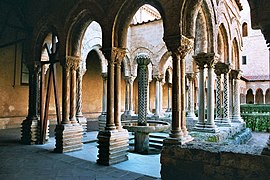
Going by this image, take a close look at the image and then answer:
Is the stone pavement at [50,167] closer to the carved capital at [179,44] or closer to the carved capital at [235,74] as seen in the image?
the carved capital at [179,44]

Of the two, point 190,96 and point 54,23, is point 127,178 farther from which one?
point 190,96

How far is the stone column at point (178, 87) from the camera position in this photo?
4.55m

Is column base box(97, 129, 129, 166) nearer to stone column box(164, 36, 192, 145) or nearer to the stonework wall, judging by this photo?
stone column box(164, 36, 192, 145)

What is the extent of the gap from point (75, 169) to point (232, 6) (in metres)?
9.01

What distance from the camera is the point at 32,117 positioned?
7715mm

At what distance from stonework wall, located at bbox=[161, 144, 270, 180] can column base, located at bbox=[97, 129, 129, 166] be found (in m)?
1.53

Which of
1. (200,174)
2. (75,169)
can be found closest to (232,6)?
(200,174)

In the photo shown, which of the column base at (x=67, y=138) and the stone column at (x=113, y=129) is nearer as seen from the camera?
the stone column at (x=113, y=129)

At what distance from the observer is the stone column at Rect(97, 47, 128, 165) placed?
5184 mm

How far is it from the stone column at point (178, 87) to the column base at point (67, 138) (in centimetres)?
317

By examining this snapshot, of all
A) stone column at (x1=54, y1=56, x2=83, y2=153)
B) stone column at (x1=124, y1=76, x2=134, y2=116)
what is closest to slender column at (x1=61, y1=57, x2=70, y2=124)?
stone column at (x1=54, y1=56, x2=83, y2=153)

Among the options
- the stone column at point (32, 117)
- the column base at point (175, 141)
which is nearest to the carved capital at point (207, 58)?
the column base at point (175, 141)

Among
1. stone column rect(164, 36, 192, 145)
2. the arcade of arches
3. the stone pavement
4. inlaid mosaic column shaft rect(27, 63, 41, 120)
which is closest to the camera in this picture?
the stone pavement

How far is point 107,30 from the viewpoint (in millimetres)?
5703
